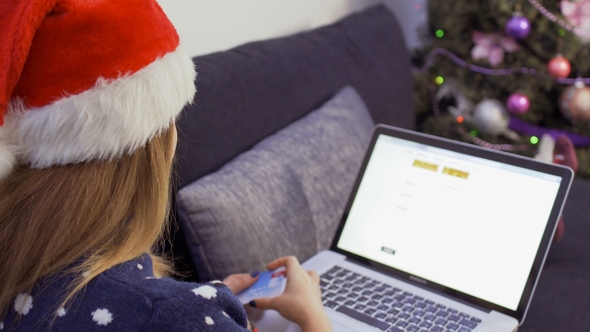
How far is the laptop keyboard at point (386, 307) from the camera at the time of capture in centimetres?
93

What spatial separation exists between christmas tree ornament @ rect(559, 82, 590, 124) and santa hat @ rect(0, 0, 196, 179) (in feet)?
6.17

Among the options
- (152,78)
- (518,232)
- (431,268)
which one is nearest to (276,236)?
(431,268)

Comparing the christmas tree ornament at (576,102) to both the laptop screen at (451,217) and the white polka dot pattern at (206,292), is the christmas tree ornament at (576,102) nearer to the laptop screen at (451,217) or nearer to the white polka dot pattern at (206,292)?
the laptop screen at (451,217)

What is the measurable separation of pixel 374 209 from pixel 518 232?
0.26 meters

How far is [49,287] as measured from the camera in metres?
0.65

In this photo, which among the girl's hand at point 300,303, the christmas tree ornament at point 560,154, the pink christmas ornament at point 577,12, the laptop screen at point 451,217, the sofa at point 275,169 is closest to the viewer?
the girl's hand at point 300,303

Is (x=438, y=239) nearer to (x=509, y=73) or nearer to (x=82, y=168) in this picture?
(x=82, y=168)

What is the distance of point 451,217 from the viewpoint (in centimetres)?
104

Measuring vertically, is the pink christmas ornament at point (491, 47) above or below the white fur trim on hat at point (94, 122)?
above

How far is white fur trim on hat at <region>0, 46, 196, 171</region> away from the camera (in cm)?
63

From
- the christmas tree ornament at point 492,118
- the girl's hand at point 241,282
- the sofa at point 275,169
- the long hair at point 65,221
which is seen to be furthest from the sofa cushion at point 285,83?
the long hair at point 65,221

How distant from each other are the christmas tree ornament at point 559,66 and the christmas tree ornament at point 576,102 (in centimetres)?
7

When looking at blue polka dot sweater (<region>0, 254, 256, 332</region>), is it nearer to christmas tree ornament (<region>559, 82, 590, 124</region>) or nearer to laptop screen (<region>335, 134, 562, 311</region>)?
laptop screen (<region>335, 134, 562, 311</region>)

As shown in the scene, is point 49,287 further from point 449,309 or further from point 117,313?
point 449,309
